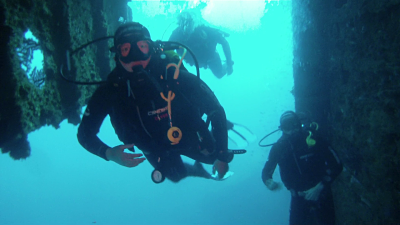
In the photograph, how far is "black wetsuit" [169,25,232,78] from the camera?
522 centimetres

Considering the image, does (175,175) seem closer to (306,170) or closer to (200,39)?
(306,170)

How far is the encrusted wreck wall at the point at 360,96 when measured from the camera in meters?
2.31

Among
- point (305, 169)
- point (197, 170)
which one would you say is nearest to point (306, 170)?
point (305, 169)

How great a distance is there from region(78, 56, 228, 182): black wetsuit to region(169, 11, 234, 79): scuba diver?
3436 millimetres

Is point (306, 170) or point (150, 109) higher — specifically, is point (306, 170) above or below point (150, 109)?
below

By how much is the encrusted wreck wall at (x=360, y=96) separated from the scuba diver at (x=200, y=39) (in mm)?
2435

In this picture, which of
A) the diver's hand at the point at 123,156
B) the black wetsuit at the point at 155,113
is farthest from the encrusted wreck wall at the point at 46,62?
the diver's hand at the point at 123,156

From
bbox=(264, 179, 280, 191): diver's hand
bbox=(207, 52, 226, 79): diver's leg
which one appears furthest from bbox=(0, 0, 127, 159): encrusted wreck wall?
bbox=(264, 179, 280, 191): diver's hand

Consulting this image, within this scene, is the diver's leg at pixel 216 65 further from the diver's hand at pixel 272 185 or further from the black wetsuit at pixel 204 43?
the diver's hand at pixel 272 185

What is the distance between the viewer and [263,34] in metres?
22.6

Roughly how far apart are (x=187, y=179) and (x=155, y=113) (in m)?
33.2

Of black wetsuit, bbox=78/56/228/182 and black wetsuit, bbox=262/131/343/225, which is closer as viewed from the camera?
black wetsuit, bbox=78/56/228/182

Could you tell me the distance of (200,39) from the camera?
5.24 metres

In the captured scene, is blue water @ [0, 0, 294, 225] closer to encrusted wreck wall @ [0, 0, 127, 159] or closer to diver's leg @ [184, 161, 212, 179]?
encrusted wreck wall @ [0, 0, 127, 159]
